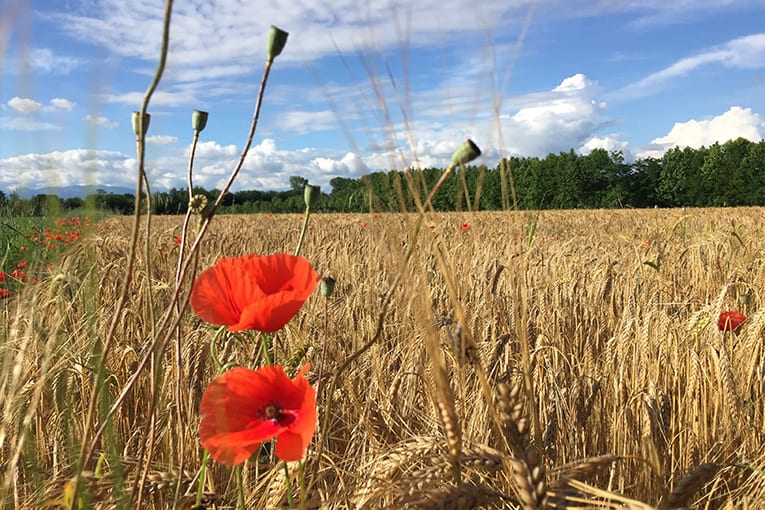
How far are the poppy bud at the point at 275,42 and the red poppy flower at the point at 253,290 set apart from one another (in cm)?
25

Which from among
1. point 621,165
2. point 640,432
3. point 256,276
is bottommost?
point 640,432

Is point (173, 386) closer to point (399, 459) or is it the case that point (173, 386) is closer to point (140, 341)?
point (140, 341)

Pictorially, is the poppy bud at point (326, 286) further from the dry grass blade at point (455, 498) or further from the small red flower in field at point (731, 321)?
the small red flower in field at point (731, 321)

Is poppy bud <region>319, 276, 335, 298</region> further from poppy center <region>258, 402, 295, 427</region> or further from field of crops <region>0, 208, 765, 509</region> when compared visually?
poppy center <region>258, 402, 295, 427</region>

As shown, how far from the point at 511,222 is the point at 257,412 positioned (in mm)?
410

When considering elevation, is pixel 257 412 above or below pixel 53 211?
below

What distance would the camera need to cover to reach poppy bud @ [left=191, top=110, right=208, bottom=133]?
0.72 meters

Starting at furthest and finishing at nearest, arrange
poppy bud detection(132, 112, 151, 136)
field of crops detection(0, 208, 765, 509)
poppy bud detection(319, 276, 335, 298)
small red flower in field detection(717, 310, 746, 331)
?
small red flower in field detection(717, 310, 746, 331), poppy bud detection(319, 276, 335, 298), field of crops detection(0, 208, 765, 509), poppy bud detection(132, 112, 151, 136)

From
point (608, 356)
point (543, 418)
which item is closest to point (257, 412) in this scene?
point (543, 418)

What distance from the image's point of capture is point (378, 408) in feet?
4.55

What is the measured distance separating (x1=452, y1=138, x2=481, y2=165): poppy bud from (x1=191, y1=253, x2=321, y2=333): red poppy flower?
0.23m

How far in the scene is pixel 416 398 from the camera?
1616 millimetres

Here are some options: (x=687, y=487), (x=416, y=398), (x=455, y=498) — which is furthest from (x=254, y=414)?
(x=416, y=398)

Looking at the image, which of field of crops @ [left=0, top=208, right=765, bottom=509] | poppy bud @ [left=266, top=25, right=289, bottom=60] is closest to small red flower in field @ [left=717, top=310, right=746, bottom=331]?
field of crops @ [left=0, top=208, right=765, bottom=509]
